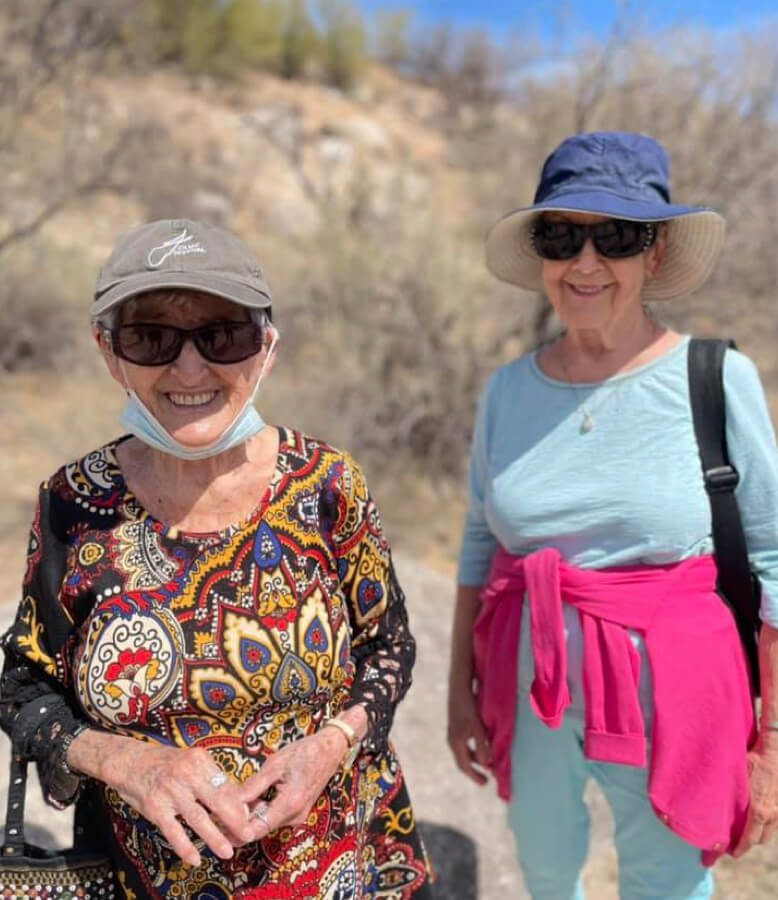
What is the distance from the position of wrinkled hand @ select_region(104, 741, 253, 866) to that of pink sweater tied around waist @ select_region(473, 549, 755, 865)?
0.72 metres

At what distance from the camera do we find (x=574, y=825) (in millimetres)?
1994

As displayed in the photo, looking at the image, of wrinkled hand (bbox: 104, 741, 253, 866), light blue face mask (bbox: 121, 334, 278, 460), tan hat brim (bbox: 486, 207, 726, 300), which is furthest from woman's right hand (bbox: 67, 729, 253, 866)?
tan hat brim (bbox: 486, 207, 726, 300)

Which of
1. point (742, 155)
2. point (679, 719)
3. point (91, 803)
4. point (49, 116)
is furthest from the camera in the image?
point (49, 116)

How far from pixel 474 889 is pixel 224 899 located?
4.99 feet

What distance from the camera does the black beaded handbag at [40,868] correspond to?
147cm

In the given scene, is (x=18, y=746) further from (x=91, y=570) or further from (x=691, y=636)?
(x=691, y=636)

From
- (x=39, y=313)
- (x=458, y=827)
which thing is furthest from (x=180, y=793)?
(x=39, y=313)

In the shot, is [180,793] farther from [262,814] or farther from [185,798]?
[262,814]

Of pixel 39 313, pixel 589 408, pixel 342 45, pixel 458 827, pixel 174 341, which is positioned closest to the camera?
pixel 174 341

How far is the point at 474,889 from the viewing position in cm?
278

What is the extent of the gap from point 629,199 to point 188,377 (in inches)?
37.8

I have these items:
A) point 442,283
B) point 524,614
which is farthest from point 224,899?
point 442,283

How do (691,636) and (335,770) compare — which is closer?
(335,770)

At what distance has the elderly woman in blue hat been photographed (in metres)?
1.75
